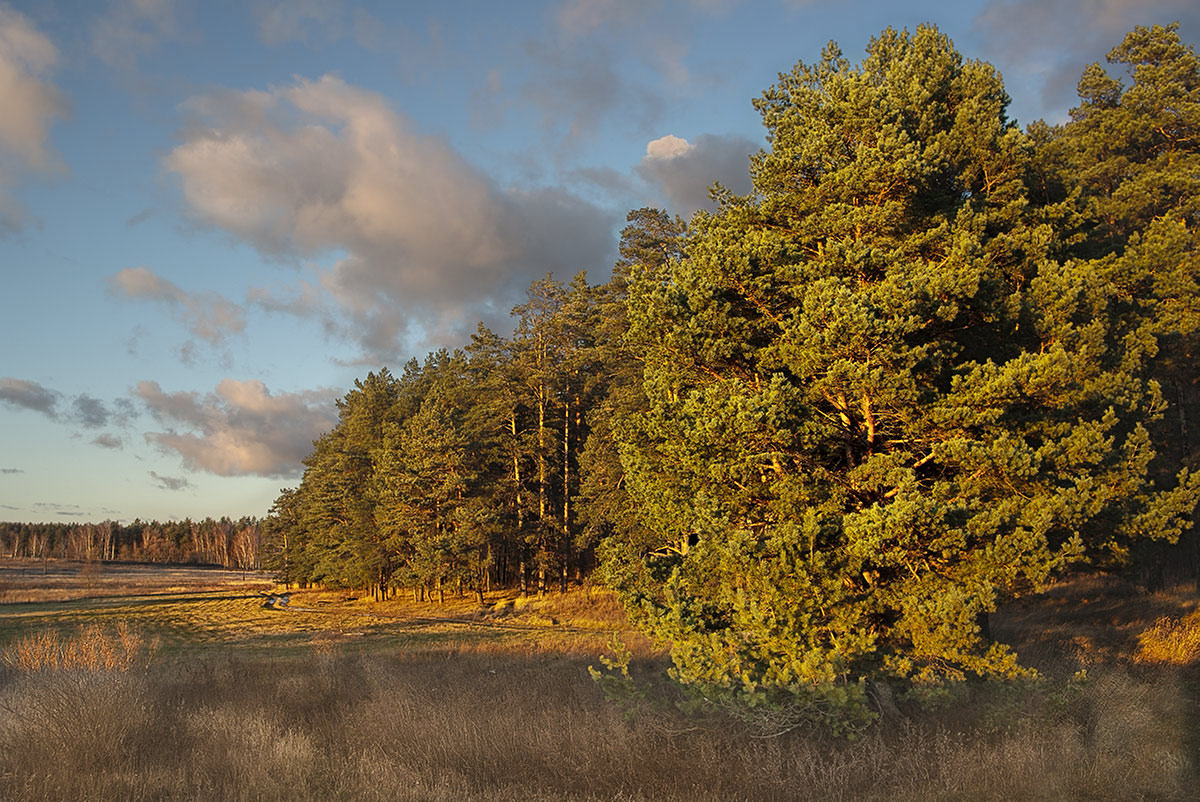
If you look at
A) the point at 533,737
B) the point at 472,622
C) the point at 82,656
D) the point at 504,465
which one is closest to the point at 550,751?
the point at 533,737

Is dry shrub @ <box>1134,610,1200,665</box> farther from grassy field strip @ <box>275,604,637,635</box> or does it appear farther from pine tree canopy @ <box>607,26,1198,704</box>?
grassy field strip @ <box>275,604,637,635</box>

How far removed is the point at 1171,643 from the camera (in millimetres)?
14359

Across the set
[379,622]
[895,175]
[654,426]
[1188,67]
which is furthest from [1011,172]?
[379,622]

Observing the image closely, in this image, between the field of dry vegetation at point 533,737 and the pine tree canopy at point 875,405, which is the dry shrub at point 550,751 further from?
the pine tree canopy at point 875,405

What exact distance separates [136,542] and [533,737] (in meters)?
207

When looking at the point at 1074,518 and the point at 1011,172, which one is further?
the point at 1011,172

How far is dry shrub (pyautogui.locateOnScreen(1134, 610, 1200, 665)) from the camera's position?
13703 mm

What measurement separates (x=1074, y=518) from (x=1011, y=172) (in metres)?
6.61

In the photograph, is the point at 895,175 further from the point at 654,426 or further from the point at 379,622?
the point at 379,622

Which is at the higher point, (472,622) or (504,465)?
(504,465)

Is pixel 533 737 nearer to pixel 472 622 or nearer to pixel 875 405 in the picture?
pixel 875 405

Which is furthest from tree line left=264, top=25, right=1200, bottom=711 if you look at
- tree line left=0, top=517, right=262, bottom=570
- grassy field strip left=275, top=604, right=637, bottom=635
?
tree line left=0, top=517, right=262, bottom=570

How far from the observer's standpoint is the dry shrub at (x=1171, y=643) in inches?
539

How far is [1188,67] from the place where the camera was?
1998cm
